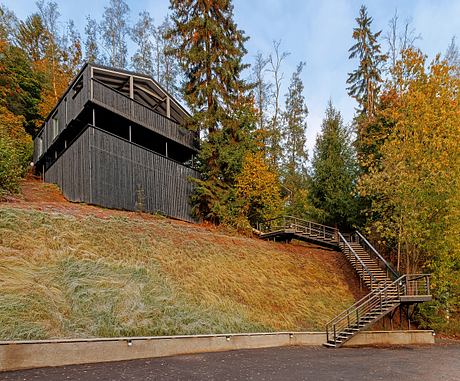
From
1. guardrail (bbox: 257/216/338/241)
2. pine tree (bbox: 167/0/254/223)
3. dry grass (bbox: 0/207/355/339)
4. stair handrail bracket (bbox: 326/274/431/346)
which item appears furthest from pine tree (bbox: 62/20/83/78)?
stair handrail bracket (bbox: 326/274/431/346)

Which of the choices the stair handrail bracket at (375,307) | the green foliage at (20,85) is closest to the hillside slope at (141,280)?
the stair handrail bracket at (375,307)

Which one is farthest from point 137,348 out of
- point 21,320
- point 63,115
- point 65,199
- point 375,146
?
point 375,146

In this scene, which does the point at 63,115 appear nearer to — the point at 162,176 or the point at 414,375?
the point at 162,176

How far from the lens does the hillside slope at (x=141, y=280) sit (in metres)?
9.09

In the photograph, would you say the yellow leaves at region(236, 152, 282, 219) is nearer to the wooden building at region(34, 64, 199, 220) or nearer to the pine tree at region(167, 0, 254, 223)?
the pine tree at region(167, 0, 254, 223)

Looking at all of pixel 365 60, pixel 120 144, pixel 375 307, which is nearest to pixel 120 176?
pixel 120 144

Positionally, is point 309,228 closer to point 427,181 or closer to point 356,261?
point 356,261

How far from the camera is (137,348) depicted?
29.3 ft

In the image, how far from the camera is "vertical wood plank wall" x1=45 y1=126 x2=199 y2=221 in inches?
685

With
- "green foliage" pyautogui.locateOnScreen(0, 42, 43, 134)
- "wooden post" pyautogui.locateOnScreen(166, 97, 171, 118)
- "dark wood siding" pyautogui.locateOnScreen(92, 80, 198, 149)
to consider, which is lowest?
"dark wood siding" pyautogui.locateOnScreen(92, 80, 198, 149)

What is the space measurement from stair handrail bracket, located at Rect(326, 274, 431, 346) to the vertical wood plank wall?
10596 mm

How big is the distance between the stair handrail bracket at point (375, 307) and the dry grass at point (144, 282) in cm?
68

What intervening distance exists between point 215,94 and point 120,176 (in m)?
8.27

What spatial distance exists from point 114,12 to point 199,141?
74.0 ft
